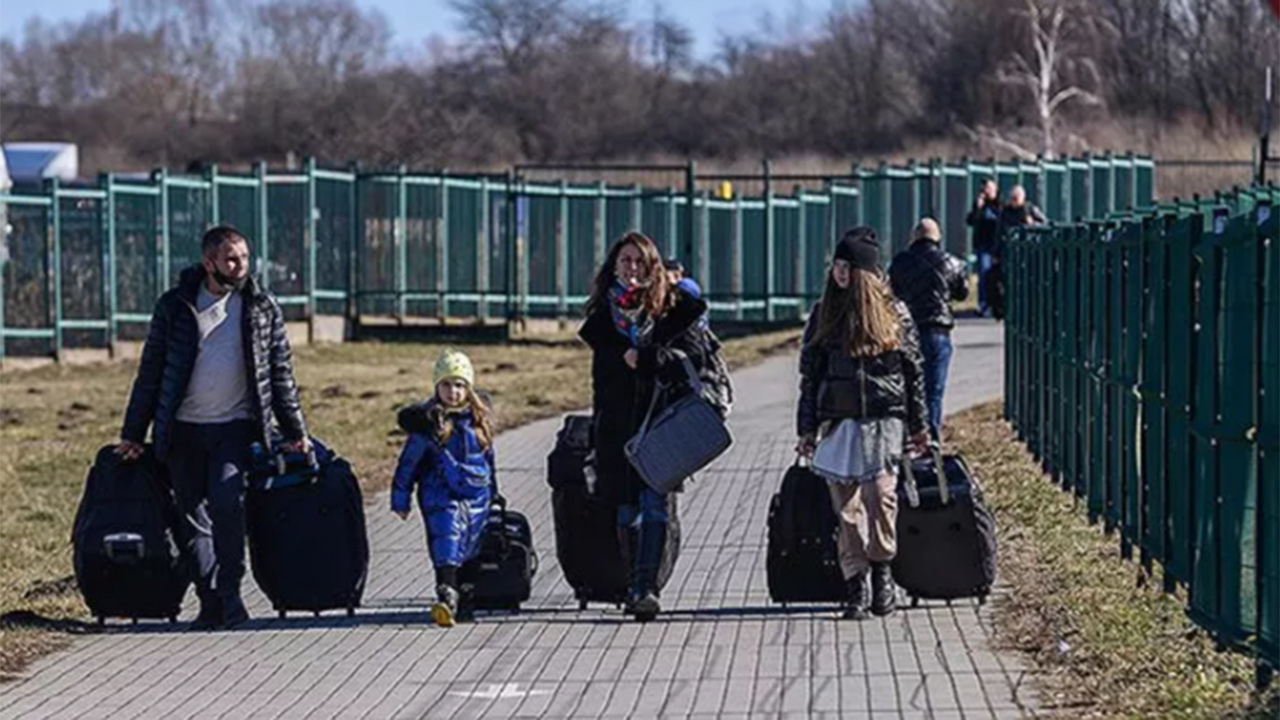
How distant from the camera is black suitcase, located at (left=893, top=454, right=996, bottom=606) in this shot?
12.3 metres

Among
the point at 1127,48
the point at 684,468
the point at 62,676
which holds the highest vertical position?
the point at 1127,48

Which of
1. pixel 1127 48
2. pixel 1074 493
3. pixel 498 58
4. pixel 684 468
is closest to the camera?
pixel 684 468

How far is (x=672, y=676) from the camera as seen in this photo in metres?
10.9

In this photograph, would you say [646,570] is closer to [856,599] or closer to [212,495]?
[856,599]

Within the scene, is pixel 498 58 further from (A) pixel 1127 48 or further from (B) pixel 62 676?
(B) pixel 62 676

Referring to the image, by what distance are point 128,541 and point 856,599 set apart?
3.36m

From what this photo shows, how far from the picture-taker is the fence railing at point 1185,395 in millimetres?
9438

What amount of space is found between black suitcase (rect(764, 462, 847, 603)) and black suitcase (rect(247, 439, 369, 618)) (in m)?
1.96

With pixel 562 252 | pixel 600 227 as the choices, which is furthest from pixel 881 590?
pixel 600 227

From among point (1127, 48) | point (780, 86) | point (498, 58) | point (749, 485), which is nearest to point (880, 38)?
point (780, 86)

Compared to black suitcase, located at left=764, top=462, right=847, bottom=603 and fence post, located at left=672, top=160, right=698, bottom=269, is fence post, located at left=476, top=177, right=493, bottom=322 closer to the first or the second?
fence post, located at left=672, top=160, right=698, bottom=269

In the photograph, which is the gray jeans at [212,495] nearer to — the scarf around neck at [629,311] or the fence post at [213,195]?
the scarf around neck at [629,311]

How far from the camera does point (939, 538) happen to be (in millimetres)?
12375

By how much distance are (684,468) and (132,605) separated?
8.90ft
